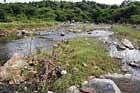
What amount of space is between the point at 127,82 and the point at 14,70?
18.9 feet

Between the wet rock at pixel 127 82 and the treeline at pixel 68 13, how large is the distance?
54.2m

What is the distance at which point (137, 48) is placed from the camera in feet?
103

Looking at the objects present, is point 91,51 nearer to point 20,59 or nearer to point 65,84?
point 20,59

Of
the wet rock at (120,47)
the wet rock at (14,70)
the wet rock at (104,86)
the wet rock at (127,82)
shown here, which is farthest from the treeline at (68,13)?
the wet rock at (104,86)

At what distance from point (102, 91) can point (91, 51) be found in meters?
6.79

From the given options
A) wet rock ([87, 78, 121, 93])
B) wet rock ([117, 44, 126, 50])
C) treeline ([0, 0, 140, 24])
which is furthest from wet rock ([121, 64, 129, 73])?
treeline ([0, 0, 140, 24])

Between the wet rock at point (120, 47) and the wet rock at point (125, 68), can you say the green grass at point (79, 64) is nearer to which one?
the wet rock at point (125, 68)

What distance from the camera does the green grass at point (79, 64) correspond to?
17225 millimetres

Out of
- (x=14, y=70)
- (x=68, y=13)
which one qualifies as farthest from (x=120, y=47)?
(x=68, y=13)

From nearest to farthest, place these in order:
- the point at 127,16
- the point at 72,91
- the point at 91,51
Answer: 1. the point at 72,91
2. the point at 91,51
3. the point at 127,16

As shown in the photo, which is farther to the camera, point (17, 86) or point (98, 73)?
point (98, 73)

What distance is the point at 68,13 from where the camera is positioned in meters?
102

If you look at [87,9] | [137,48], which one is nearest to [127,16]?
[87,9]

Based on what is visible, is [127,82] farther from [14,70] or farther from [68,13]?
[68,13]
